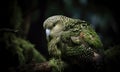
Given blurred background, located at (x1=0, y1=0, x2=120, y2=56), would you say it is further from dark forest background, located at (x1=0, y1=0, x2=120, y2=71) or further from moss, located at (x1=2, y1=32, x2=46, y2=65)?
moss, located at (x1=2, y1=32, x2=46, y2=65)

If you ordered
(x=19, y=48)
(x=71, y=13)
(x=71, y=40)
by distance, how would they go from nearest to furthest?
(x=71, y=40)
(x=19, y=48)
(x=71, y=13)

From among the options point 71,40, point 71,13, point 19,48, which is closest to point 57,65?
point 71,40

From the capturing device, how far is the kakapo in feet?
5.30

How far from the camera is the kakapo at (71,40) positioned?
1614mm

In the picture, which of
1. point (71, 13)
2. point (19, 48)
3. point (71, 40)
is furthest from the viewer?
point (71, 13)

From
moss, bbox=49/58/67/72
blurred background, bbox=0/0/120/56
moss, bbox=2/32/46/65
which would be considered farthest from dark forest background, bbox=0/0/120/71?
moss, bbox=49/58/67/72

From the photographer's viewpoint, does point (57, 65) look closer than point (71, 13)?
Yes

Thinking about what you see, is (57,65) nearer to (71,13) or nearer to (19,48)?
(19,48)

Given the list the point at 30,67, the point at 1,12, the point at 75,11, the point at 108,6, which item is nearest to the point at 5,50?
the point at 1,12

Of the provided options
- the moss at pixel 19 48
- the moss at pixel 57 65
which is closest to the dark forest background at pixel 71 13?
the moss at pixel 19 48

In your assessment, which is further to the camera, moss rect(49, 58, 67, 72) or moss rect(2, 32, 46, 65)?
moss rect(2, 32, 46, 65)

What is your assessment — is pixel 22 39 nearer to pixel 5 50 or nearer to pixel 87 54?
pixel 5 50

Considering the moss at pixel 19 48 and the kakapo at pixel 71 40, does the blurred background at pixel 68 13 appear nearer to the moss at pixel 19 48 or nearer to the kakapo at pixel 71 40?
the moss at pixel 19 48

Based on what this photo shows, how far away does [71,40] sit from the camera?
167cm
